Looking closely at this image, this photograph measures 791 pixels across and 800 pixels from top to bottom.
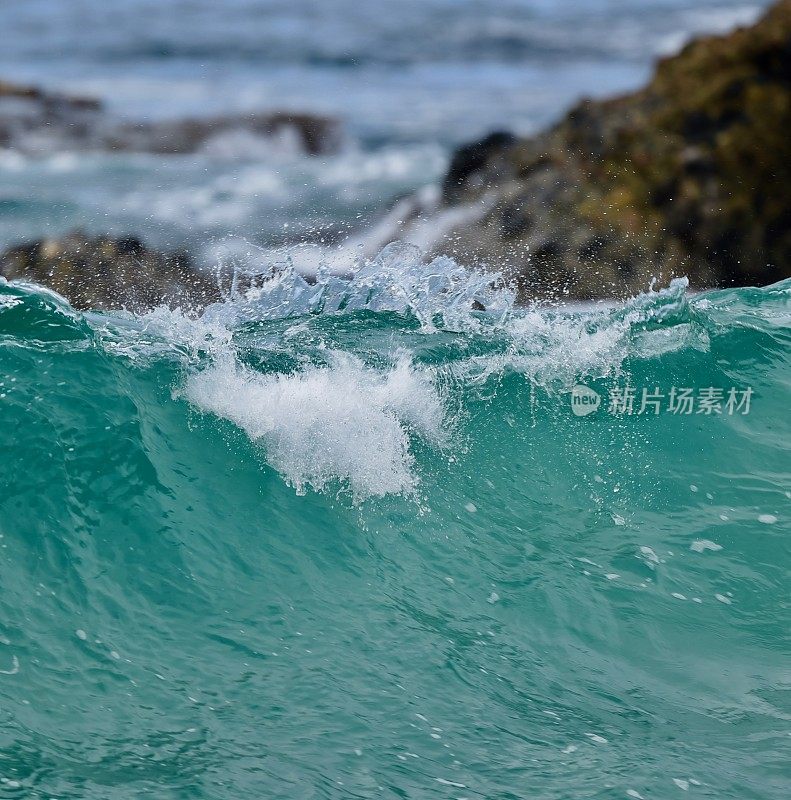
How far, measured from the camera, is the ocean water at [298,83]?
6.84 metres

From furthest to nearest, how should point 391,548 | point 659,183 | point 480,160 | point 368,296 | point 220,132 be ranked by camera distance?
point 659,183, point 480,160, point 220,132, point 368,296, point 391,548

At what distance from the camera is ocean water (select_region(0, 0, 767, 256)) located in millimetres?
6844

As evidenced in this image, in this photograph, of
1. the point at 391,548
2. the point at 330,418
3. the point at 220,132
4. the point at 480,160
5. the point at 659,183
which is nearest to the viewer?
the point at 391,548

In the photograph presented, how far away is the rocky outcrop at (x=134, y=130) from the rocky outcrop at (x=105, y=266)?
0.88 meters

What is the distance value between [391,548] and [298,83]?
201 inches

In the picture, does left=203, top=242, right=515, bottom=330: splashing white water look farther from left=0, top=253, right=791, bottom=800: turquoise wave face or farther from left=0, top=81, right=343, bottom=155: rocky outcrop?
left=0, top=81, right=343, bottom=155: rocky outcrop

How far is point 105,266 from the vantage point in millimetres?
6953

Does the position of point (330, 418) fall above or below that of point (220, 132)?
below

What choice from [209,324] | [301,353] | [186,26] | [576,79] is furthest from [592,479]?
[186,26]

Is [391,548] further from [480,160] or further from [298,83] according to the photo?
[298,83]

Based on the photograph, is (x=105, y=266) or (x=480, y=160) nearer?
(x=105, y=266)

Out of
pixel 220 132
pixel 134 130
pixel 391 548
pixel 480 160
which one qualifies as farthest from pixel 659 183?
pixel 391 548

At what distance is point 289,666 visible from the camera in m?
2.99

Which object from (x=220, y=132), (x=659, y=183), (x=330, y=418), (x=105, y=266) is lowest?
(x=330, y=418)
